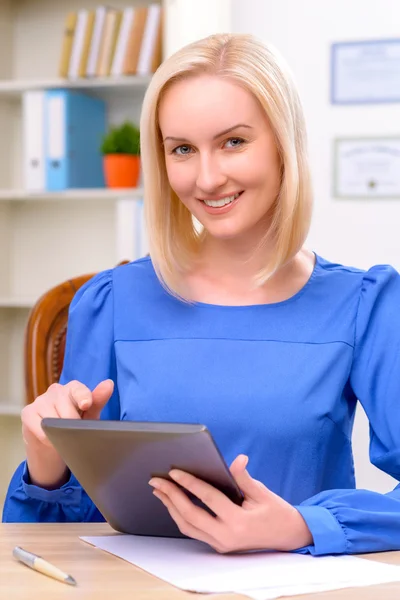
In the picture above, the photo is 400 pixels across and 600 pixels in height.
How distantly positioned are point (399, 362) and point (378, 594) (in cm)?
56

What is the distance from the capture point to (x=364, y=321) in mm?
1508

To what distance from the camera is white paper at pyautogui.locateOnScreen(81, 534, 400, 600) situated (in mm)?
964

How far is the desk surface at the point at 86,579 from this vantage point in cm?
94

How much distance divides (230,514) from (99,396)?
Result: 256 mm

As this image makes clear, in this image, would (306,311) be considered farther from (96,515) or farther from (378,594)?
(378,594)

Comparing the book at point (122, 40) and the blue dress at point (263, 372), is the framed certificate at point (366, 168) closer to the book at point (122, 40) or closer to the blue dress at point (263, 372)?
the book at point (122, 40)

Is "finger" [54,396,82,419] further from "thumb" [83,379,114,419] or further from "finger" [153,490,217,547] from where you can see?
"finger" [153,490,217,547]

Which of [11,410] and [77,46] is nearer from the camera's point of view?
[77,46]

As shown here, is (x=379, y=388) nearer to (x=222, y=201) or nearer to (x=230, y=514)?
(x=222, y=201)

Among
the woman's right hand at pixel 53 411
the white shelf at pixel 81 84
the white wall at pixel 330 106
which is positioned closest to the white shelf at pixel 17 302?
the white shelf at pixel 81 84

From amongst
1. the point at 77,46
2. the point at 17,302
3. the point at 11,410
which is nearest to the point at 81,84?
the point at 77,46

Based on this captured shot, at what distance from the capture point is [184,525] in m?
1.09

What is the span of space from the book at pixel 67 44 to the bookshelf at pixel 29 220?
294 mm

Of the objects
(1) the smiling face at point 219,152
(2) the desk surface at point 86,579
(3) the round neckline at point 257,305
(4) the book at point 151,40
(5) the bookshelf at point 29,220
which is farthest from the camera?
(5) the bookshelf at point 29,220
